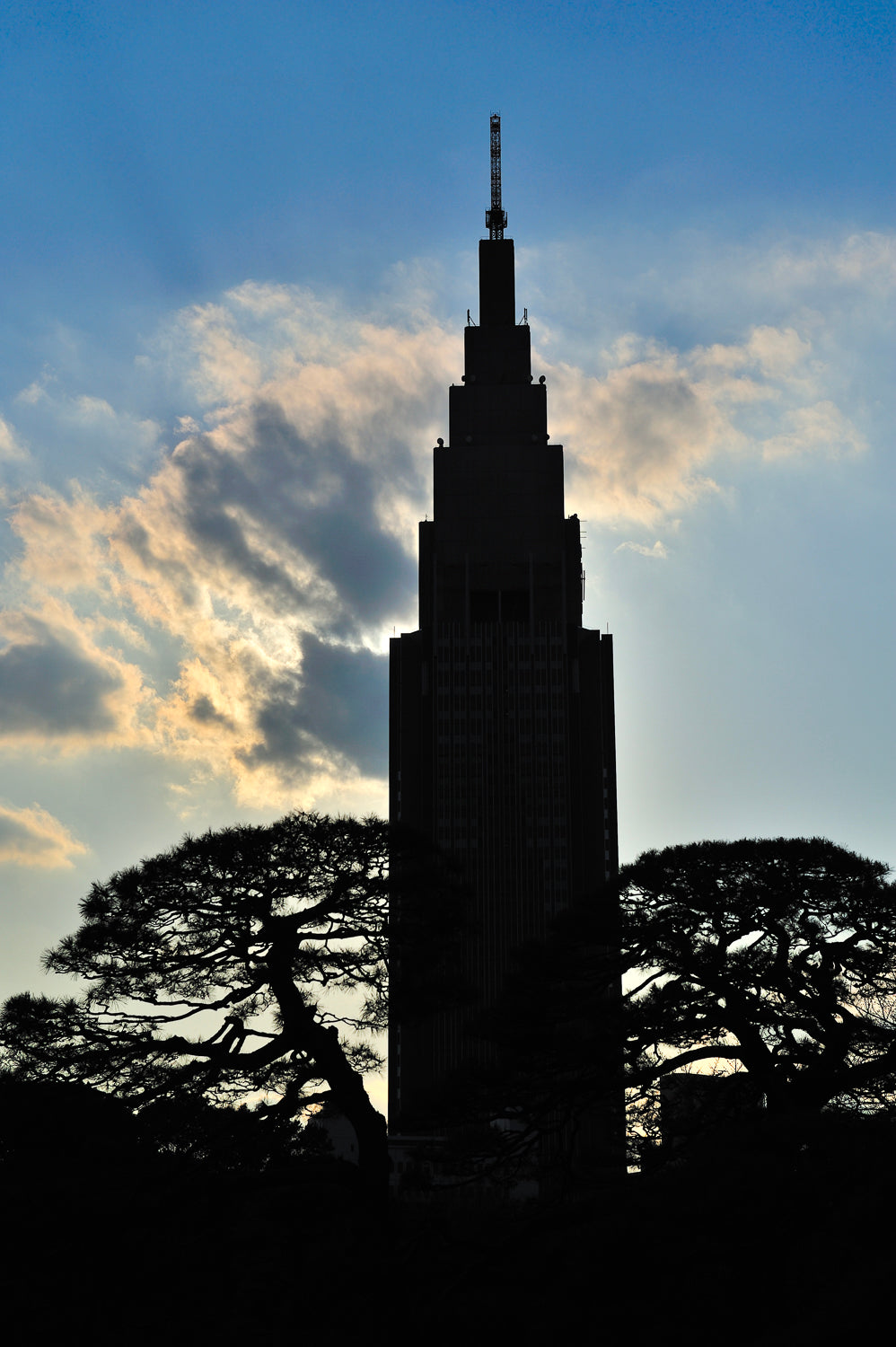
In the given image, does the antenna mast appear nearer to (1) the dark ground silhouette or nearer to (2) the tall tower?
(2) the tall tower

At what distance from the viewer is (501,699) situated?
71.6 meters

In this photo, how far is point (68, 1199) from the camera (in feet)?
41.7

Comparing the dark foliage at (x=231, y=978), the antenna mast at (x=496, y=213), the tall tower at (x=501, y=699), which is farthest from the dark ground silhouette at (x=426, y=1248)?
the antenna mast at (x=496, y=213)

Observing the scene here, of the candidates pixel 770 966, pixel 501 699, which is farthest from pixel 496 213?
pixel 770 966

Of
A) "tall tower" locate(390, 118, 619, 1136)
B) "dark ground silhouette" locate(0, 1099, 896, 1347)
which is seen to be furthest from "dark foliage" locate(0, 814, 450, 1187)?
"tall tower" locate(390, 118, 619, 1136)

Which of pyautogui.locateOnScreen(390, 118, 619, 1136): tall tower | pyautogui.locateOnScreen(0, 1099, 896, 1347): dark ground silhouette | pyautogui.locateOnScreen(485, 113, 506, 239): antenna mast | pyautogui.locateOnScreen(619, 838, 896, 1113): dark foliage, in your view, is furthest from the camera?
pyautogui.locateOnScreen(485, 113, 506, 239): antenna mast

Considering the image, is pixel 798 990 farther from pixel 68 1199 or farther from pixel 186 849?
pixel 68 1199

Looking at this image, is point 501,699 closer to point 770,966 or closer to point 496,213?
point 496,213

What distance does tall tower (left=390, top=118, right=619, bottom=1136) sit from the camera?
222ft

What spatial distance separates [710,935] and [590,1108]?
2.47 m

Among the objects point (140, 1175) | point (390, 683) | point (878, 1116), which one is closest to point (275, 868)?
point (140, 1175)

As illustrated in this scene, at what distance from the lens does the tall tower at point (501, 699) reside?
67.8 metres

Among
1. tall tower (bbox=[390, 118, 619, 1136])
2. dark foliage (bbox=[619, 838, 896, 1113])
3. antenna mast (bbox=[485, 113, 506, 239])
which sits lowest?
dark foliage (bbox=[619, 838, 896, 1113])

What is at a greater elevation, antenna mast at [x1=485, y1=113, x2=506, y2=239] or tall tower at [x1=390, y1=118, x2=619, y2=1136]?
antenna mast at [x1=485, y1=113, x2=506, y2=239]
